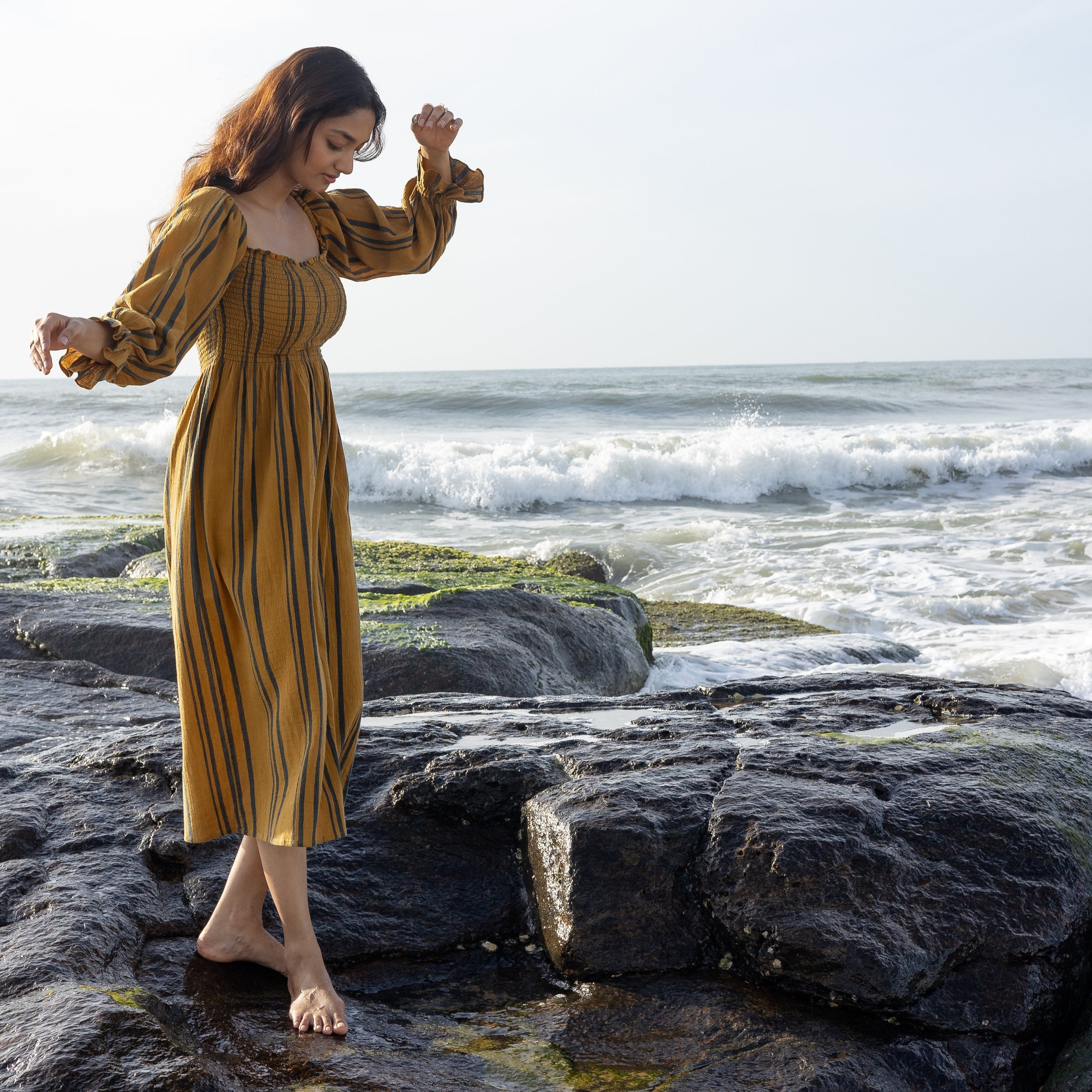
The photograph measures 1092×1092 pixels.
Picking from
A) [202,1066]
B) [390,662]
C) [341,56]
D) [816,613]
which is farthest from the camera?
[816,613]

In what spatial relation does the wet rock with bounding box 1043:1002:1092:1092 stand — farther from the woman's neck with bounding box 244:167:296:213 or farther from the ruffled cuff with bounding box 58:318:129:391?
the woman's neck with bounding box 244:167:296:213

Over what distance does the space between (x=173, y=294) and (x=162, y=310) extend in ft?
0.12

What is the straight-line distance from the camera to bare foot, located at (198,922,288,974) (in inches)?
84.0

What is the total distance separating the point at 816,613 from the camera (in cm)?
795

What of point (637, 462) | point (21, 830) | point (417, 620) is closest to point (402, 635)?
point (417, 620)

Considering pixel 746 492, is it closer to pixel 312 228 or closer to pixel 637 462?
pixel 637 462

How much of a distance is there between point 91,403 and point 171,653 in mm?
24677

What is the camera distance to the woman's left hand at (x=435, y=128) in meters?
2.47

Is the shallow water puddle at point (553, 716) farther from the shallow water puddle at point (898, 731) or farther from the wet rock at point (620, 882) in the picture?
the wet rock at point (620, 882)

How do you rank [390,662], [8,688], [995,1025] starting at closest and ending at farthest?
[995,1025]
[8,688]
[390,662]

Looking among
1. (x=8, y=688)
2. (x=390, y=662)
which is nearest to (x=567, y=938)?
(x=390, y=662)

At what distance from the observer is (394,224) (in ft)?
8.02

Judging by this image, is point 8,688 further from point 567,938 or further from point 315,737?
point 567,938

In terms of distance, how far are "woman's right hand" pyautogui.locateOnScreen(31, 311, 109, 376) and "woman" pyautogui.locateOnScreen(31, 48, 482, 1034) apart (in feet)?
0.77
